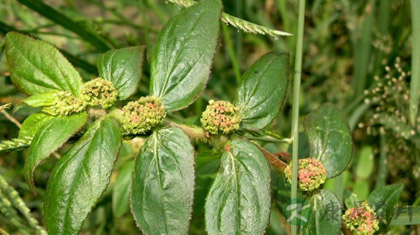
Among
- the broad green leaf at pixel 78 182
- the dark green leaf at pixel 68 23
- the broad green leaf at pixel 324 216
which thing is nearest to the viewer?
the broad green leaf at pixel 78 182

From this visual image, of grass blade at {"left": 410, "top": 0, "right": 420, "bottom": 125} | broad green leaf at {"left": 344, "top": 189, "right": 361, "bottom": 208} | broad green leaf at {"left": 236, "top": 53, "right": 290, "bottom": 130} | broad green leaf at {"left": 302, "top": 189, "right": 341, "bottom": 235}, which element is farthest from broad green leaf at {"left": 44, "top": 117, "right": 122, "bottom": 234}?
grass blade at {"left": 410, "top": 0, "right": 420, "bottom": 125}

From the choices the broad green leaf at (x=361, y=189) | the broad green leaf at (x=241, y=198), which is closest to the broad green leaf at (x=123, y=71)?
the broad green leaf at (x=241, y=198)

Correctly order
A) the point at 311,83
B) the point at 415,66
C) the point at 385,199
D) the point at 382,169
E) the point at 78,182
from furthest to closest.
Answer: the point at 311,83
the point at 382,169
the point at 415,66
the point at 385,199
the point at 78,182

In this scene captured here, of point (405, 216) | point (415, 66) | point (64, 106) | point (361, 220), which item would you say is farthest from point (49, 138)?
point (415, 66)

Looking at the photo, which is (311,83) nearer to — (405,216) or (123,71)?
(405,216)

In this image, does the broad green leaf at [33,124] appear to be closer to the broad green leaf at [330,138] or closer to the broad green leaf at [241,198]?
the broad green leaf at [241,198]

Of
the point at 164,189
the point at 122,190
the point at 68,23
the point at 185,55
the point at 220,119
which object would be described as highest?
the point at 68,23

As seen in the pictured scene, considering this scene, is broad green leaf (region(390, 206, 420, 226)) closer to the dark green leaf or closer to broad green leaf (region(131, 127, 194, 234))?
broad green leaf (region(131, 127, 194, 234))
